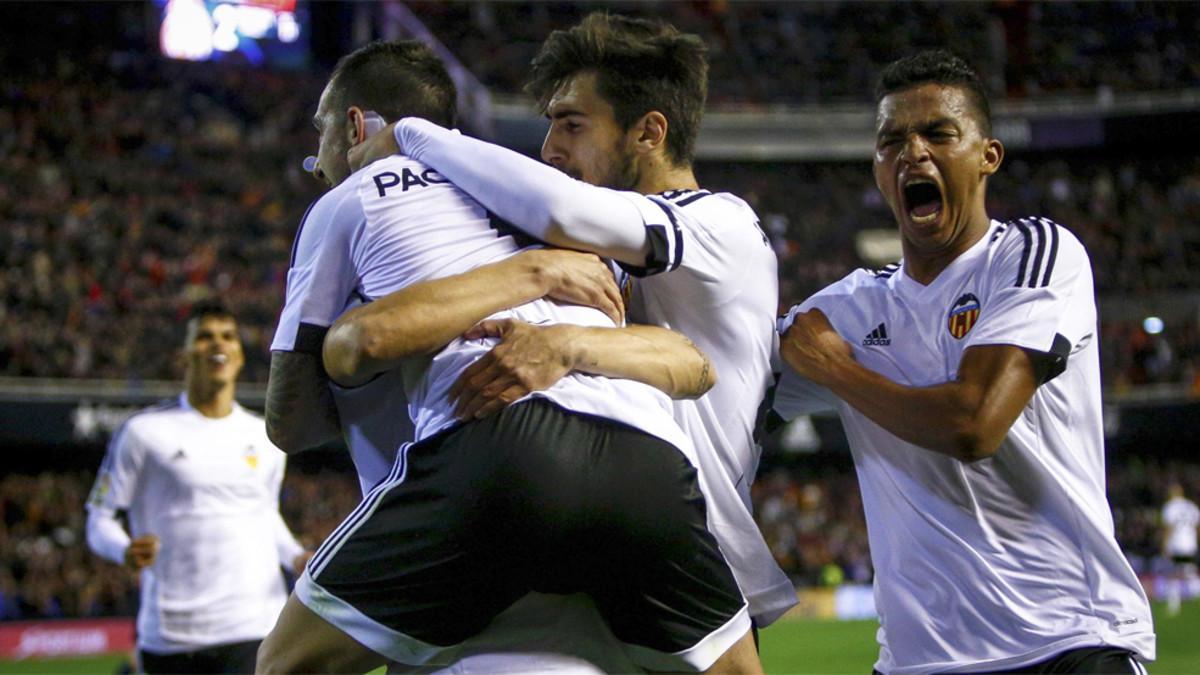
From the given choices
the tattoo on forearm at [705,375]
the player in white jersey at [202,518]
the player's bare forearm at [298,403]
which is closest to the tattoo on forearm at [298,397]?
the player's bare forearm at [298,403]

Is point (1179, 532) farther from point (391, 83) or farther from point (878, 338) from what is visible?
point (391, 83)

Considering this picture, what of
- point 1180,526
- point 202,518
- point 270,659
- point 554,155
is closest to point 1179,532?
point 1180,526

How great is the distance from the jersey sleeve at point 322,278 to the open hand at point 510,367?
1.02 ft

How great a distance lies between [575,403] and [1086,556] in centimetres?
139

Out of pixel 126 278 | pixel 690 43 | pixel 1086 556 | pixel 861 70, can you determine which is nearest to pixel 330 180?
pixel 690 43

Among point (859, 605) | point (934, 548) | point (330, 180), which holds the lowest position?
point (859, 605)

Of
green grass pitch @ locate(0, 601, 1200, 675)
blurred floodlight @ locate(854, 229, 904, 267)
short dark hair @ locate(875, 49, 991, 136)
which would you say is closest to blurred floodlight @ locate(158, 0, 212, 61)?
blurred floodlight @ locate(854, 229, 904, 267)

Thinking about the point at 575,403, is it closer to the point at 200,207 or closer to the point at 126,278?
the point at 126,278

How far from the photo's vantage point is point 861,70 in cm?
3569

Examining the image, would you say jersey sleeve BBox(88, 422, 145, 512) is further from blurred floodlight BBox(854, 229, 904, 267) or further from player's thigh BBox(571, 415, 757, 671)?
blurred floodlight BBox(854, 229, 904, 267)

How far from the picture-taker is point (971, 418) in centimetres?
312

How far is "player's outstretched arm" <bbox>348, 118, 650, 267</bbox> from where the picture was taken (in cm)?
280

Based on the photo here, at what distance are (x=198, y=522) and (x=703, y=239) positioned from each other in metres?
4.49

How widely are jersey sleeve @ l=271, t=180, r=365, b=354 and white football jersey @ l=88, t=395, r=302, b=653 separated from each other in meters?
4.11
